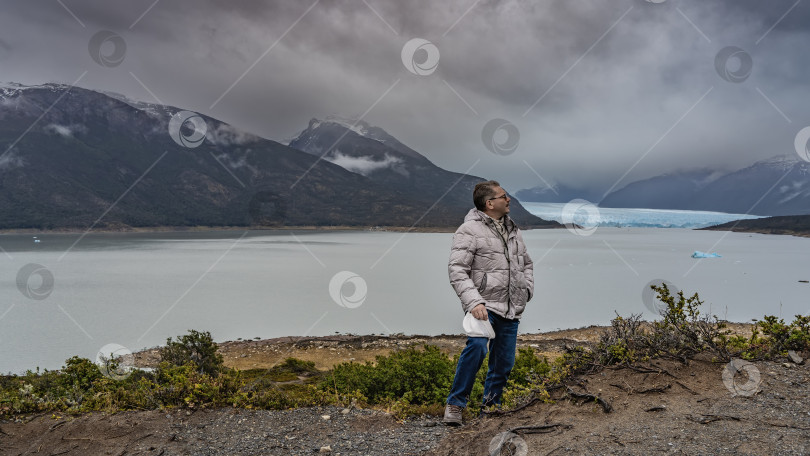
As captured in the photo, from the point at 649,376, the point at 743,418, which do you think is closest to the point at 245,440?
the point at 649,376

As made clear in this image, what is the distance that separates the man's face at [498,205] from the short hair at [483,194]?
39 mm

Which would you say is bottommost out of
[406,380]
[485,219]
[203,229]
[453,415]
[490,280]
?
[453,415]

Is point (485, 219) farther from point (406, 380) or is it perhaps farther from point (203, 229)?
point (203, 229)

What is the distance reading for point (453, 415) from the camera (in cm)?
474

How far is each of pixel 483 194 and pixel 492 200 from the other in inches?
4.3

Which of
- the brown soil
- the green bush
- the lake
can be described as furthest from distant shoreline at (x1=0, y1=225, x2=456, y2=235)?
the brown soil

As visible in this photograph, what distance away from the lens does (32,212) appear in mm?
159500

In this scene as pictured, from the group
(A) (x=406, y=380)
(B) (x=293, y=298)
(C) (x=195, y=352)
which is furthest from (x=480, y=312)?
(B) (x=293, y=298)

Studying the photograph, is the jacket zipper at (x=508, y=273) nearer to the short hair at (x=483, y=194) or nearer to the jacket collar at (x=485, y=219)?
the jacket collar at (x=485, y=219)

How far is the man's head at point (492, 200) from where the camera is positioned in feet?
15.4

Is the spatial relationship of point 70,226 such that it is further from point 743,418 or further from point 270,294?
point 743,418

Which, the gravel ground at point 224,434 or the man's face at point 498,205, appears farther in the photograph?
the man's face at point 498,205

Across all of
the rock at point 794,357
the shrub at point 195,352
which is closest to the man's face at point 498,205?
the rock at point 794,357

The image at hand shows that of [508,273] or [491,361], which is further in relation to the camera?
[491,361]
